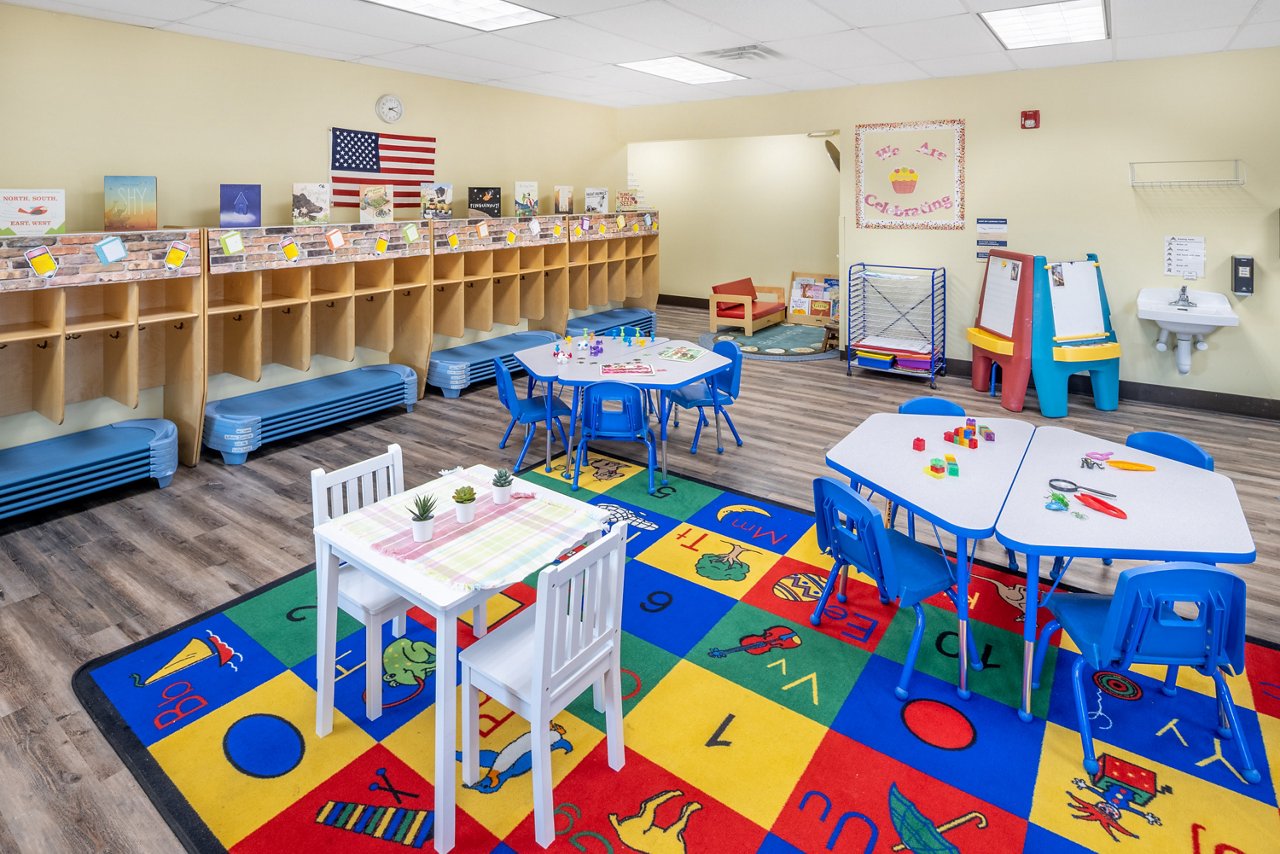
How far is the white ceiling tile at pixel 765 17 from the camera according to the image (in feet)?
15.0

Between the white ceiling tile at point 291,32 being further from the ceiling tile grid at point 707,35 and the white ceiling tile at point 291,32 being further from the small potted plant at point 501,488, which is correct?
the small potted plant at point 501,488

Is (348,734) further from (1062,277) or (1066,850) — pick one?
(1062,277)

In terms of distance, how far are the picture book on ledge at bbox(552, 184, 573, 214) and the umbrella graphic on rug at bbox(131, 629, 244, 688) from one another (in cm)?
604

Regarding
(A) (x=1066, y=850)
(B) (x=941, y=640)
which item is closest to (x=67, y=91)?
(B) (x=941, y=640)

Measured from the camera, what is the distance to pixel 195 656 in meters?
3.14

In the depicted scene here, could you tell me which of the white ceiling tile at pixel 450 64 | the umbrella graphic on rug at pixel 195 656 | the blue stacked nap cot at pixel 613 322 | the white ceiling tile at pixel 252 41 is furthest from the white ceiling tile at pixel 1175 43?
the umbrella graphic on rug at pixel 195 656

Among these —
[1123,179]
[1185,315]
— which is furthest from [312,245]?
[1185,315]

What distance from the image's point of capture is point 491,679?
91.9 inches

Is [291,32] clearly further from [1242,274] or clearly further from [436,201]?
[1242,274]

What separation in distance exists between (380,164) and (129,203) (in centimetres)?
242

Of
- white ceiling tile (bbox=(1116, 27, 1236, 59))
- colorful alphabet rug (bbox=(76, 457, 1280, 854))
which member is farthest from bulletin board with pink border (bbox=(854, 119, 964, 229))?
colorful alphabet rug (bbox=(76, 457, 1280, 854))

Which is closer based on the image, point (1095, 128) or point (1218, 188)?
point (1218, 188)

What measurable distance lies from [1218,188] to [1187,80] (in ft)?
3.02

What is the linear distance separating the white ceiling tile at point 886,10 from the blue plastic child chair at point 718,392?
2.25 metres
